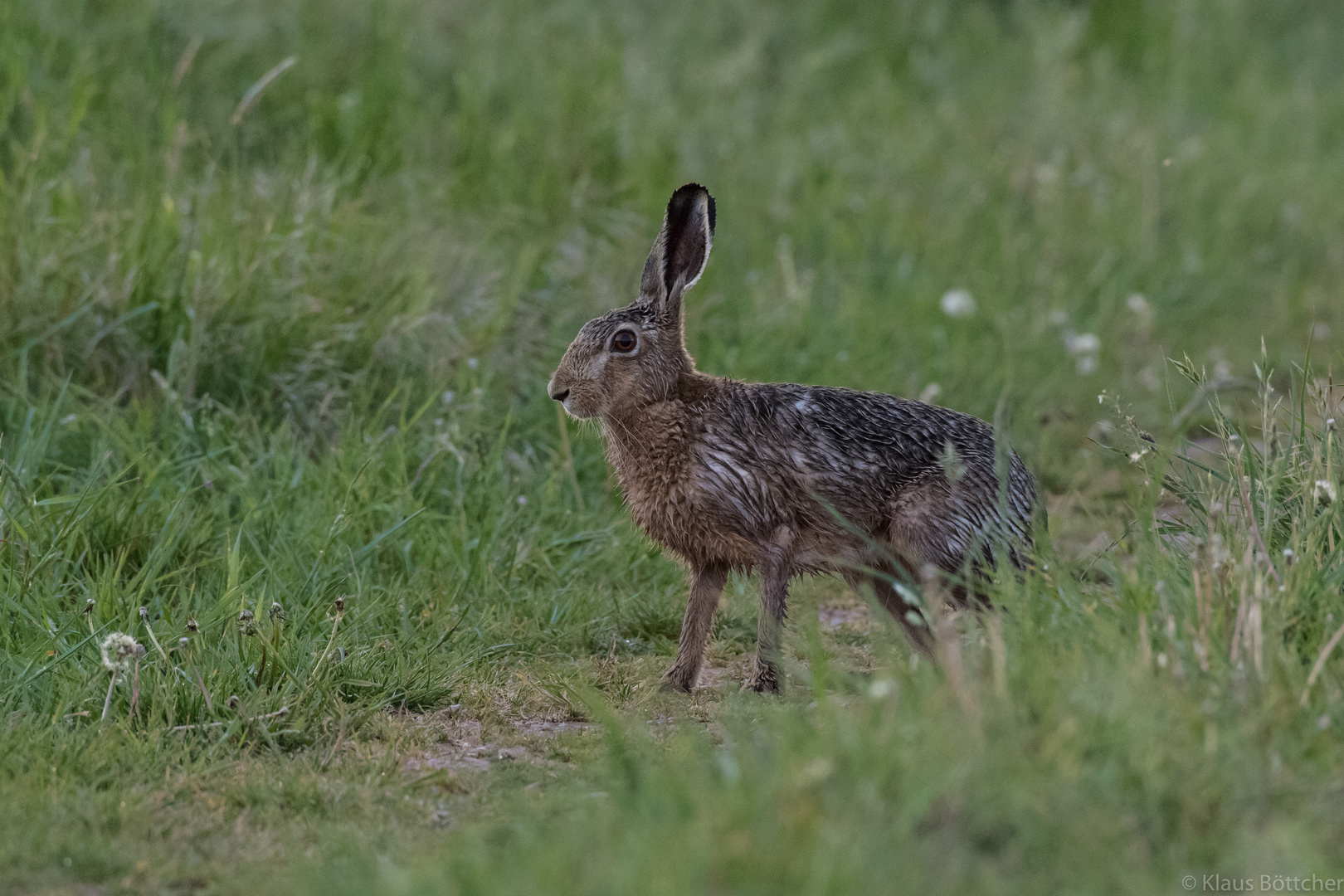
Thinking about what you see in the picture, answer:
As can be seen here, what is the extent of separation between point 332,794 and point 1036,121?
773 cm

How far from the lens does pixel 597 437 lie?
250 inches

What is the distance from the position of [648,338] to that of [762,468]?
1.87 feet

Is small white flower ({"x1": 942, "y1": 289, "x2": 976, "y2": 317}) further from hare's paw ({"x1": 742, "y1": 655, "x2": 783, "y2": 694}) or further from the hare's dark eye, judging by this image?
hare's paw ({"x1": 742, "y1": 655, "x2": 783, "y2": 694})

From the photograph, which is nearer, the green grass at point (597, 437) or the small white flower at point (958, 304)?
the green grass at point (597, 437)

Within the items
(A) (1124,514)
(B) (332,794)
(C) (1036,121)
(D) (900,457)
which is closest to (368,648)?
(B) (332,794)

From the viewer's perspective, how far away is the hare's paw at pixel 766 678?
4531 mm

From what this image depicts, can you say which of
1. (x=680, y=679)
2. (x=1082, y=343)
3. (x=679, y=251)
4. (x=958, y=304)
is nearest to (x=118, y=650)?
(x=680, y=679)

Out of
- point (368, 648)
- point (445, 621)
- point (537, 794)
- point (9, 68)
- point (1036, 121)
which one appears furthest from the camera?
point (1036, 121)

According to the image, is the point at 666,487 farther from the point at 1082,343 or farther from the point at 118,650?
the point at 1082,343

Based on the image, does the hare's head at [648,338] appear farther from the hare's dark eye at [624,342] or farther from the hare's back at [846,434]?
the hare's back at [846,434]

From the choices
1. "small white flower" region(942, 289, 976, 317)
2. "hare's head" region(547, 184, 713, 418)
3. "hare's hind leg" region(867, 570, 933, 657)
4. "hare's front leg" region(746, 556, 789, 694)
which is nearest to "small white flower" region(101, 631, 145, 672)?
"hare's head" region(547, 184, 713, 418)

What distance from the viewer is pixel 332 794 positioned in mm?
3555

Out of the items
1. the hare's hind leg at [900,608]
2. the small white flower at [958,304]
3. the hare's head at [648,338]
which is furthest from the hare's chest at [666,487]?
the small white flower at [958,304]

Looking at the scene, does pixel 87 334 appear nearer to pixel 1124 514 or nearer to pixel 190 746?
pixel 190 746
